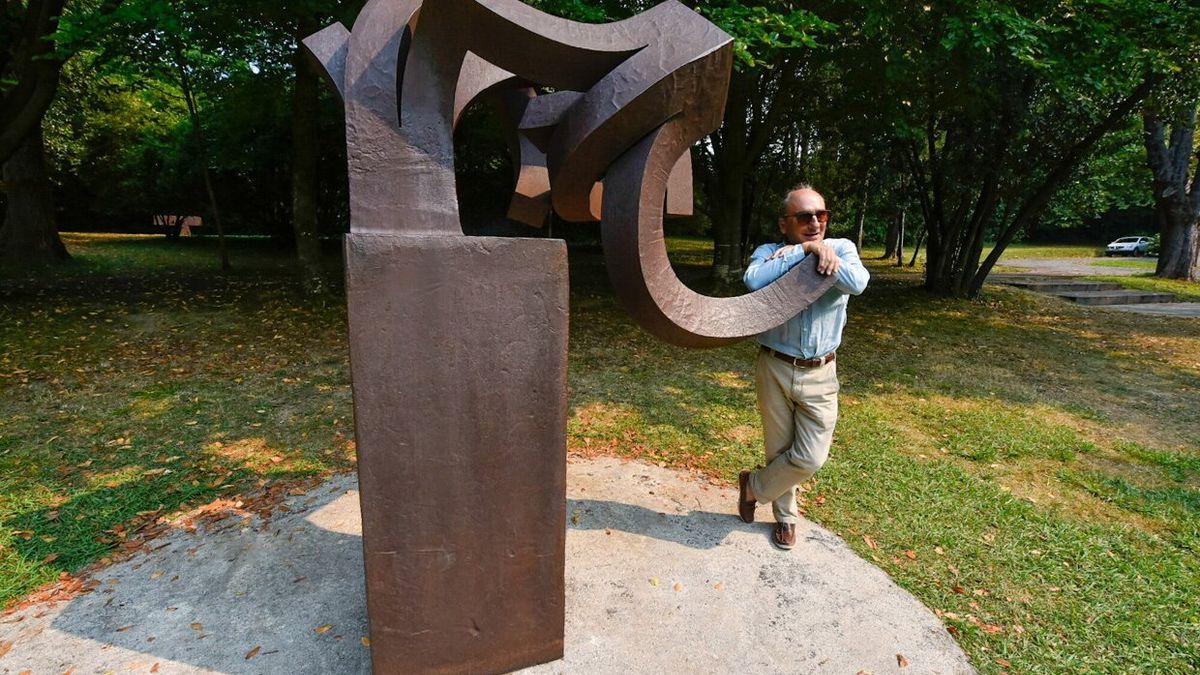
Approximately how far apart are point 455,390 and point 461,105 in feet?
4.34

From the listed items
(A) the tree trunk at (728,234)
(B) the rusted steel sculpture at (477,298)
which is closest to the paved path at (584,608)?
(B) the rusted steel sculpture at (477,298)

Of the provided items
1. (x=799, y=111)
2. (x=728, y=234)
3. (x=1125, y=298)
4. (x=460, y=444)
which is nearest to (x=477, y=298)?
(x=460, y=444)

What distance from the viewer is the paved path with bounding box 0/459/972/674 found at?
2514 millimetres

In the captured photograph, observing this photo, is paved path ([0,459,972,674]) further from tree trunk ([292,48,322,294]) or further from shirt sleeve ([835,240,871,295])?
tree trunk ([292,48,322,294])

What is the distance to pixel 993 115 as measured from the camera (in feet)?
35.1

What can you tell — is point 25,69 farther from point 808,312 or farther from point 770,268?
point 808,312

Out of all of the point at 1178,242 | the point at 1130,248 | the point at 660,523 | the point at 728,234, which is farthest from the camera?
the point at 1130,248

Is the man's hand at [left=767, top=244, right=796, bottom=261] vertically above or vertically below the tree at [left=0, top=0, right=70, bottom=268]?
below

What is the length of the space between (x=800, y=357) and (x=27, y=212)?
17023 millimetres

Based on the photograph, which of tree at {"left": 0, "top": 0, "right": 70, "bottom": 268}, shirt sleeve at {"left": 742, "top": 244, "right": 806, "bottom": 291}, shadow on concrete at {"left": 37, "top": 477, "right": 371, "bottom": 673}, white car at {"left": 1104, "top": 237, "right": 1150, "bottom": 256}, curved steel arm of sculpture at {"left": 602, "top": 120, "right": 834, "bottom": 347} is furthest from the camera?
white car at {"left": 1104, "top": 237, "right": 1150, "bottom": 256}

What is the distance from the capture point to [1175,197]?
51.6 feet

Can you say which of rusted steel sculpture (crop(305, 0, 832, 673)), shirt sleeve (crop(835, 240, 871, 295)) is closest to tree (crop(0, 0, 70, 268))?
rusted steel sculpture (crop(305, 0, 832, 673))

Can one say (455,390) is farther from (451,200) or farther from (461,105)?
(461,105)

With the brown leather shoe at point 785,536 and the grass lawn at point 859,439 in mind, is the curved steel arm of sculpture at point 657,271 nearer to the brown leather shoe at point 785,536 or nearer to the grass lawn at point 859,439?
the brown leather shoe at point 785,536
